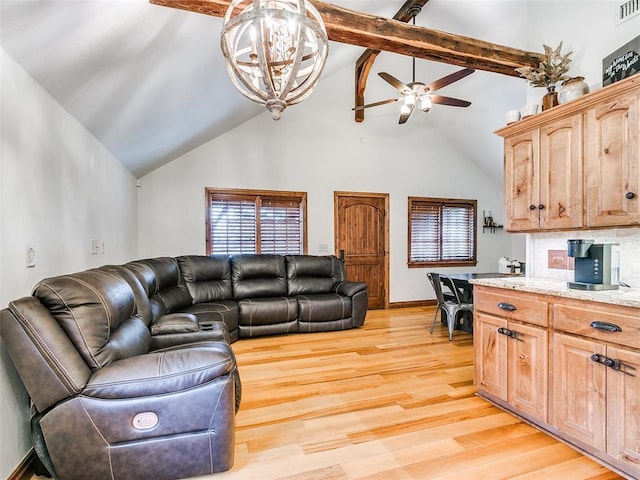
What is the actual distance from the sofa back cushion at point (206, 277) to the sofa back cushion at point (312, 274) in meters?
0.91

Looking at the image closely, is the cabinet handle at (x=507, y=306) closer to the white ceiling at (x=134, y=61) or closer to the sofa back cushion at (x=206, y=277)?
the white ceiling at (x=134, y=61)

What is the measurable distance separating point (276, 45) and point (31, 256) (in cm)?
175

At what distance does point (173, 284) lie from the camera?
13.8ft

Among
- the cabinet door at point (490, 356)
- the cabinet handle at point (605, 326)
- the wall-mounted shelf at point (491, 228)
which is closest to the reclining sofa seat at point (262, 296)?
the cabinet door at point (490, 356)

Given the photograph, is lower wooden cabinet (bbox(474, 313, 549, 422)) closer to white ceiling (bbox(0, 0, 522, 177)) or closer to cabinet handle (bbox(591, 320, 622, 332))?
cabinet handle (bbox(591, 320, 622, 332))

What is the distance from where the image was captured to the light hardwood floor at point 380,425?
1919mm

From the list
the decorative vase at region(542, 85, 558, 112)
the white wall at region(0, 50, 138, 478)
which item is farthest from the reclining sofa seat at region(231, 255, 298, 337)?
the decorative vase at region(542, 85, 558, 112)

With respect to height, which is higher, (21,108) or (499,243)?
(21,108)

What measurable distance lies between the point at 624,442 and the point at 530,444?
48 cm

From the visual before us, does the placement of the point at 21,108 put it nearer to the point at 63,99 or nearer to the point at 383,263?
the point at 63,99

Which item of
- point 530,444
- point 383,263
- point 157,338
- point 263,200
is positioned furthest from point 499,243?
point 157,338

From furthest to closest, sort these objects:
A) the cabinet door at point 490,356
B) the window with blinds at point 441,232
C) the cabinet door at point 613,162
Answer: the window with blinds at point 441,232, the cabinet door at point 490,356, the cabinet door at point 613,162

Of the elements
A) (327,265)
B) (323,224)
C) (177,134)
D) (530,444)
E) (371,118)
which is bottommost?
(530,444)

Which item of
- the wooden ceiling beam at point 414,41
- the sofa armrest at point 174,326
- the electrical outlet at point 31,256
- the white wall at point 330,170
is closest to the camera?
the electrical outlet at point 31,256
